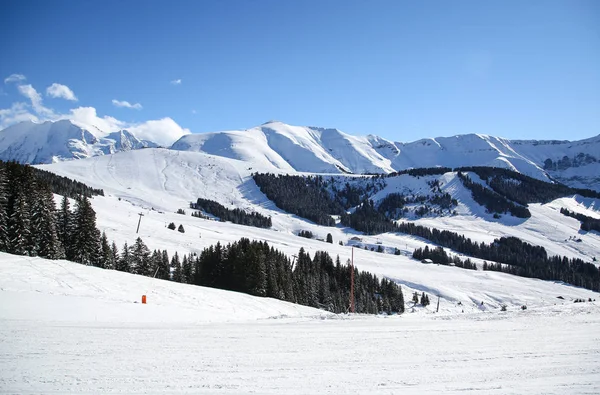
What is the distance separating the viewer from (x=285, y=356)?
11.5 meters

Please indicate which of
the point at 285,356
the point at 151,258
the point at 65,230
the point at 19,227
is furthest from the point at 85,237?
the point at 285,356

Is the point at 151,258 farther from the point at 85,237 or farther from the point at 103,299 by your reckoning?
the point at 103,299

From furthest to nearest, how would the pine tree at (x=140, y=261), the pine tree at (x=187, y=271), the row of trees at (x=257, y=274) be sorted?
the pine tree at (x=187, y=271)
the pine tree at (x=140, y=261)
the row of trees at (x=257, y=274)

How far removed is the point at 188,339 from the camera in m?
13.6

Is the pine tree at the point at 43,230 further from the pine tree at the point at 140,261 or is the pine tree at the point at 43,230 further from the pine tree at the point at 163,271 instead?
the pine tree at the point at 163,271

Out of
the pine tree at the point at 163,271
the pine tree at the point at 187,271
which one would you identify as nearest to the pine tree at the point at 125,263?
the pine tree at the point at 163,271

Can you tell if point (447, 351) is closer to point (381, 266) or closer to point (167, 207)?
point (381, 266)

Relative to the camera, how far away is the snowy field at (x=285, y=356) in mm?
8609

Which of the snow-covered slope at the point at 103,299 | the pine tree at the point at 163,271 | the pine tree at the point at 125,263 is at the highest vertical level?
the snow-covered slope at the point at 103,299

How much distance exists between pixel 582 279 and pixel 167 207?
620ft

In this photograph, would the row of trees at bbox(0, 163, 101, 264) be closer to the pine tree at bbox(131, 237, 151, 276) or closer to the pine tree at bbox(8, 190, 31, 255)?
the pine tree at bbox(8, 190, 31, 255)

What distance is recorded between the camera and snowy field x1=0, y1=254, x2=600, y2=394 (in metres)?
8.61

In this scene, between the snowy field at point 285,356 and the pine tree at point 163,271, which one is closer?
the snowy field at point 285,356

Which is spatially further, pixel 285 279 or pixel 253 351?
pixel 285 279
